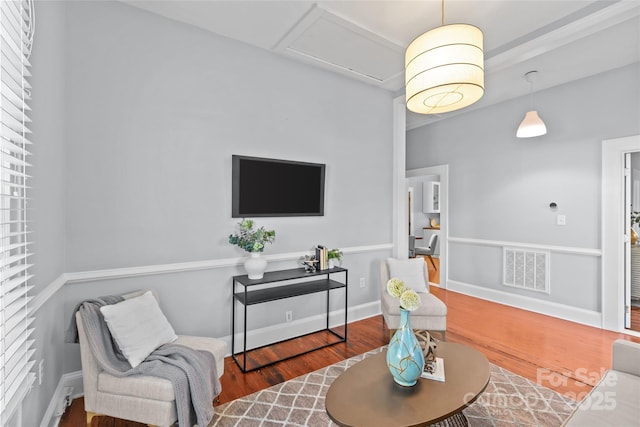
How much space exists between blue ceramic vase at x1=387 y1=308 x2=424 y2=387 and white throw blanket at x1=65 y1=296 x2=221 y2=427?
1082mm

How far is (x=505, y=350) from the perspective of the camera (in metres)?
2.86

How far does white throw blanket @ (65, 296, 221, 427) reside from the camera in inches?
66.5

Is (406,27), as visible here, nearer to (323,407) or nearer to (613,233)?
(323,407)

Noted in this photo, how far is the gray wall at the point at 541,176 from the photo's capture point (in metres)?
3.44

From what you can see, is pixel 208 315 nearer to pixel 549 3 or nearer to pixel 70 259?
pixel 70 259

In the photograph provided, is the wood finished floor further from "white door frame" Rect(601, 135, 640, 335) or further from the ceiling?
the ceiling

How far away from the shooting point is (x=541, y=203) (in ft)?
12.8

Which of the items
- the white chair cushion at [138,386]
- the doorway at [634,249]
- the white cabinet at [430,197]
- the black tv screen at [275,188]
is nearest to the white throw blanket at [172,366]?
the white chair cushion at [138,386]

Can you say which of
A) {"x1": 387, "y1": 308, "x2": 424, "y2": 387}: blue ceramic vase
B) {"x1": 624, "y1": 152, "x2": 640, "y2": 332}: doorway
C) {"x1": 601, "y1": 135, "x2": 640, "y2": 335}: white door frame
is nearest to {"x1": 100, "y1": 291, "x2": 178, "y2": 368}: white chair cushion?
{"x1": 387, "y1": 308, "x2": 424, "y2": 387}: blue ceramic vase

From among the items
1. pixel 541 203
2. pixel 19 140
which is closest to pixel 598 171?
pixel 541 203

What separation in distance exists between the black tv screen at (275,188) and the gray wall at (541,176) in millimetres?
2628

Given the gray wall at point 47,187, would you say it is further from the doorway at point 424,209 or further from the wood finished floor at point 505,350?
the doorway at point 424,209

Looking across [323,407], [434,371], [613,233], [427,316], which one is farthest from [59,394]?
[613,233]

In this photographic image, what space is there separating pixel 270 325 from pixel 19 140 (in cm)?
236
